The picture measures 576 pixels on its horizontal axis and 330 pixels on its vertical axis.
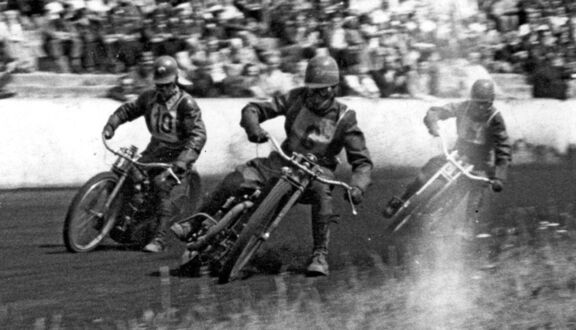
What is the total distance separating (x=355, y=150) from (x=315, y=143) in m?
0.33

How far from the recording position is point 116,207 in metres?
11.2

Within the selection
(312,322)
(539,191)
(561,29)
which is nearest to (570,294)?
(312,322)

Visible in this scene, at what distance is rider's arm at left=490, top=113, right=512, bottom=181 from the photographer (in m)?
12.6

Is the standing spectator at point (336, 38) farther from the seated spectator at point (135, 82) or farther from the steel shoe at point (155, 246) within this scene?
the steel shoe at point (155, 246)

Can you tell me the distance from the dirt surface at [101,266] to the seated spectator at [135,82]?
1605 mm

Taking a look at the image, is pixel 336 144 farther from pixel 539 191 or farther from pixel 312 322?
pixel 539 191

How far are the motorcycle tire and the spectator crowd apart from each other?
4905 millimetres

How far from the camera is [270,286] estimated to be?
32.5ft

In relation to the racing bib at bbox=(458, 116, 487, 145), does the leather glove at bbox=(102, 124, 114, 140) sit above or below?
above

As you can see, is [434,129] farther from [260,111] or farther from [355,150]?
[260,111]

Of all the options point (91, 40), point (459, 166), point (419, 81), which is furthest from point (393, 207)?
point (419, 81)

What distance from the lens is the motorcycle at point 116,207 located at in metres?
10.9

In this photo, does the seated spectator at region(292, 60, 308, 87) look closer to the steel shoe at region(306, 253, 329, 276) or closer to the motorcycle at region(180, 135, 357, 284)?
the steel shoe at region(306, 253, 329, 276)

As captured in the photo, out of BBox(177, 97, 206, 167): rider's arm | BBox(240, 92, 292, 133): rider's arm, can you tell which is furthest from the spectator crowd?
BBox(240, 92, 292, 133): rider's arm
